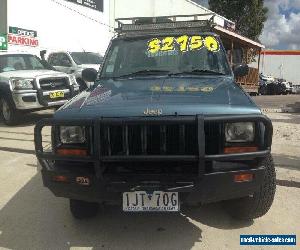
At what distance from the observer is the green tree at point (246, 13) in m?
32.3

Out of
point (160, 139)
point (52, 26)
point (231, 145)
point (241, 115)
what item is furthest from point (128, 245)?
point (52, 26)

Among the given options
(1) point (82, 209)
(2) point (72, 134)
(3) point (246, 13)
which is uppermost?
(3) point (246, 13)

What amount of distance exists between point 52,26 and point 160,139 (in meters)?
14.8

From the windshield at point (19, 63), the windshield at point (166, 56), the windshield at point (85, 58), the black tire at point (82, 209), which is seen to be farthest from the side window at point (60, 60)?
the black tire at point (82, 209)

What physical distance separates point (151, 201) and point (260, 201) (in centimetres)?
106

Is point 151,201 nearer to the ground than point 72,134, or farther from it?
nearer to the ground

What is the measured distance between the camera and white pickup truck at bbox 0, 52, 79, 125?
9406 mm

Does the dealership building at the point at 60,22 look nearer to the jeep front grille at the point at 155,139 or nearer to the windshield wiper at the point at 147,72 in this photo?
the windshield wiper at the point at 147,72

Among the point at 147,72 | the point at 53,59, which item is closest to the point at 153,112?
the point at 147,72

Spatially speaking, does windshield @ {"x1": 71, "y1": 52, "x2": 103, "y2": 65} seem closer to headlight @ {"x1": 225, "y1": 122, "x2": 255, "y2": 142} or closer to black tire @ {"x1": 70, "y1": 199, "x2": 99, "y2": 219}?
black tire @ {"x1": 70, "y1": 199, "x2": 99, "y2": 219}

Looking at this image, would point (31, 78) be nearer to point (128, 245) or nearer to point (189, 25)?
point (189, 25)

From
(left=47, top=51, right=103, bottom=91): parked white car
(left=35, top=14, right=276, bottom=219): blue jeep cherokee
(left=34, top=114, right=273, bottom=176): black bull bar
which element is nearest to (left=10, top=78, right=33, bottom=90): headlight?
(left=47, top=51, right=103, bottom=91): parked white car

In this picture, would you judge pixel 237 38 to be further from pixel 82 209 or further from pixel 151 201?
pixel 151 201

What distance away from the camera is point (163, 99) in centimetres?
340
